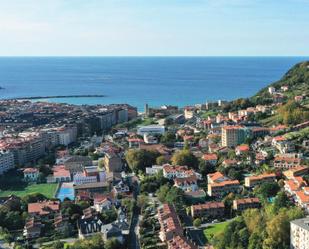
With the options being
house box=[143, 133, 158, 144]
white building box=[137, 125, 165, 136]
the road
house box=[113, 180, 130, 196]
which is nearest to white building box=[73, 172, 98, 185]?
house box=[113, 180, 130, 196]

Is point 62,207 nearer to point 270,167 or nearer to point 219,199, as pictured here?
point 219,199

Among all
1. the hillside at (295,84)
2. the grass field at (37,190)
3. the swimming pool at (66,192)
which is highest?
the hillside at (295,84)

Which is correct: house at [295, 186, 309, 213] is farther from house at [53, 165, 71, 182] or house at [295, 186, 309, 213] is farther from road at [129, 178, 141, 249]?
house at [53, 165, 71, 182]

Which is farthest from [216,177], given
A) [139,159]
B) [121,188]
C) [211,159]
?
[139,159]

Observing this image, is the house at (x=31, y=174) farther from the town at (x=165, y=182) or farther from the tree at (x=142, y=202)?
the tree at (x=142, y=202)

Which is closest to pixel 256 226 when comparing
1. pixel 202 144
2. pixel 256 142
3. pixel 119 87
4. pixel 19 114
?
pixel 256 142

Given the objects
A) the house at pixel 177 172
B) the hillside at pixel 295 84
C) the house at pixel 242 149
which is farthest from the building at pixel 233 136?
the hillside at pixel 295 84
